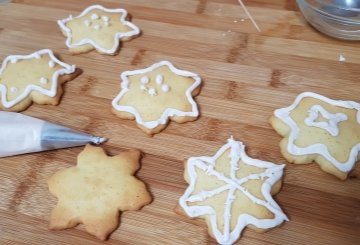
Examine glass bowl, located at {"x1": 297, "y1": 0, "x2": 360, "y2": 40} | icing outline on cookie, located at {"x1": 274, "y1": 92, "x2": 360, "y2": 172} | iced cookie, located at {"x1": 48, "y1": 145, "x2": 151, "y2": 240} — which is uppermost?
glass bowl, located at {"x1": 297, "y1": 0, "x2": 360, "y2": 40}

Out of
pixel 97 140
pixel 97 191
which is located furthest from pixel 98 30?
pixel 97 191

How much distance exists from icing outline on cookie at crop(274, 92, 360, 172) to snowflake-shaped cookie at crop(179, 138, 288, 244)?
0.06 m

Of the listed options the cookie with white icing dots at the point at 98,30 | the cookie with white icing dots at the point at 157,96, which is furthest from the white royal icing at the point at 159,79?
the cookie with white icing dots at the point at 98,30

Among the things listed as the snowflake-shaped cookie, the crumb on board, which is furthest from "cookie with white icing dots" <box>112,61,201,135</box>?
the crumb on board

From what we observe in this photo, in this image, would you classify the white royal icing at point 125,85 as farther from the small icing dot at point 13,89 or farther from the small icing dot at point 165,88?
the small icing dot at point 13,89

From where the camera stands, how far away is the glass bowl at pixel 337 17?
1.10m

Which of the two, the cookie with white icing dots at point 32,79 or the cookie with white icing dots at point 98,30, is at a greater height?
the cookie with white icing dots at point 98,30

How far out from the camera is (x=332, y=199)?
83cm

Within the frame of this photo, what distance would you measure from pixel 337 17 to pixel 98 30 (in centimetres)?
66

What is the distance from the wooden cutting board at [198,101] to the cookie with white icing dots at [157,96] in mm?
26

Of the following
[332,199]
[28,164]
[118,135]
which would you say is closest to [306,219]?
[332,199]

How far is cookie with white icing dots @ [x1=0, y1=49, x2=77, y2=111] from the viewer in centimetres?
102

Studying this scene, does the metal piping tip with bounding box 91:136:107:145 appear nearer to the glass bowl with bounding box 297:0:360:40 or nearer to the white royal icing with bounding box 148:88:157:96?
the white royal icing with bounding box 148:88:157:96

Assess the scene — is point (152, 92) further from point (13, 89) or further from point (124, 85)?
point (13, 89)
